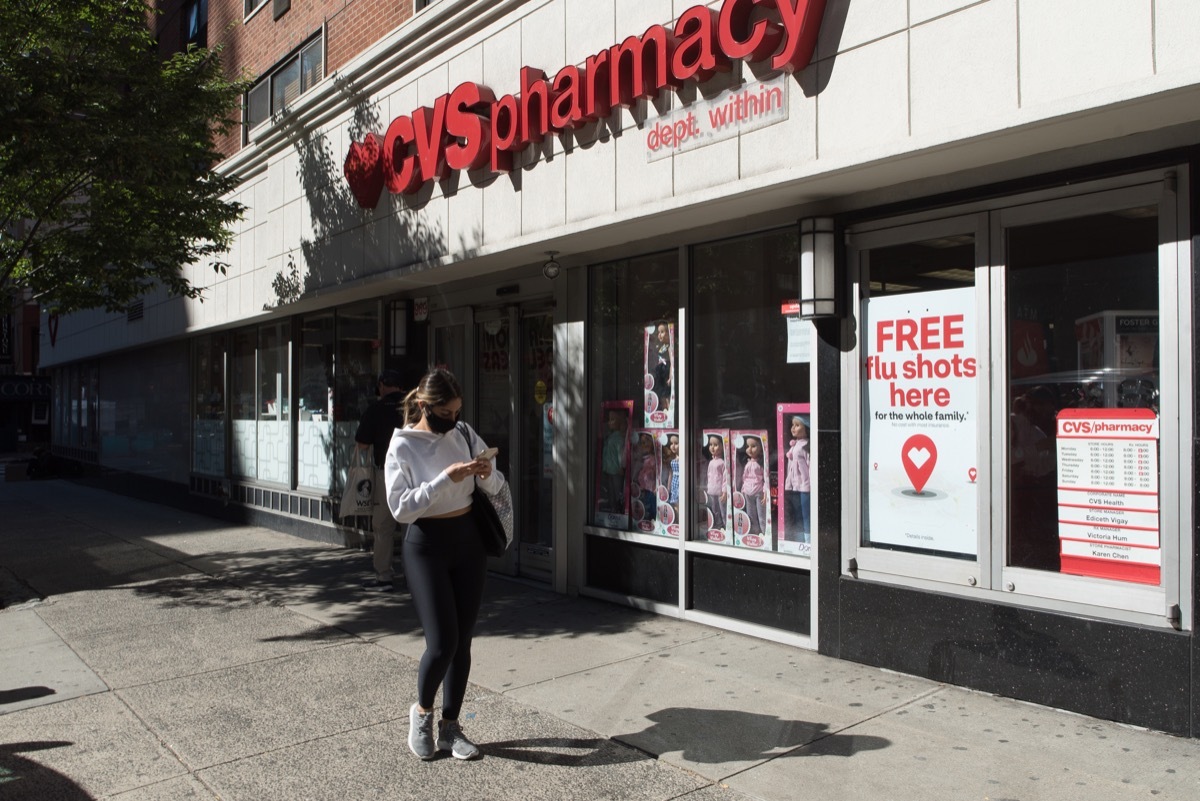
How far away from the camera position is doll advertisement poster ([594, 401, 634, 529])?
763cm

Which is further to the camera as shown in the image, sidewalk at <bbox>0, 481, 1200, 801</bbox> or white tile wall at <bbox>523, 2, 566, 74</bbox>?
white tile wall at <bbox>523, 2, 566, 74</bbox>

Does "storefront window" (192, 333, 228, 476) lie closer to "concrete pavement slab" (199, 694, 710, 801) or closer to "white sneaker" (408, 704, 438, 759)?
"concrete pavement slab" (199, 694, 710, 801)

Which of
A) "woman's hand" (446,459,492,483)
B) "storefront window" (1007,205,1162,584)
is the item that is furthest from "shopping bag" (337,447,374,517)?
"storefront window" (1007,205,1162,584)

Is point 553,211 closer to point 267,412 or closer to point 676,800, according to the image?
point 676,800

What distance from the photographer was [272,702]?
5.36 metres

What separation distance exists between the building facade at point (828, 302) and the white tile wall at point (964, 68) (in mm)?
15

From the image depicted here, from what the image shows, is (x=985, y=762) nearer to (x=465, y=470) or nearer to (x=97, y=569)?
(x=465, y=470)

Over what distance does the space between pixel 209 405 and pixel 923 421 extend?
1302cm

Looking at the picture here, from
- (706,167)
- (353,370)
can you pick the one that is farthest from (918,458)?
(353,370)

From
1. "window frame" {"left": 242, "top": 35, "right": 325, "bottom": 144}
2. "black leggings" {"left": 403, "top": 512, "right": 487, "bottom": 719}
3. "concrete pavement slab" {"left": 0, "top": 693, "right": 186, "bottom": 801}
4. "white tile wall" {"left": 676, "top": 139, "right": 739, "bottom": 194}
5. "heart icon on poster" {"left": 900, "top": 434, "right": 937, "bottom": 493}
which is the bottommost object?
"concrete pavement slab" {"left": 0, "top": 693, "right": 186, "bottom": 801}

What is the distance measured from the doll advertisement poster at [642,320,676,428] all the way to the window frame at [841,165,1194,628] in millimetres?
1712

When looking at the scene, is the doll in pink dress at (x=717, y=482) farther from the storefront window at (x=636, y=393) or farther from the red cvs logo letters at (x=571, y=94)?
the red cvs logo letters at (x=571, y=94)

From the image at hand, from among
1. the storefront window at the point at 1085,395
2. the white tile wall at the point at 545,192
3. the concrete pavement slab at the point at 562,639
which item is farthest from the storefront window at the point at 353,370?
the storefront window at the point at 1085,395

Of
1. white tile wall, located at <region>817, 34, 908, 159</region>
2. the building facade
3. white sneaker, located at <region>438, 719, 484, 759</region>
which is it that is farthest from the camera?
white tile wall, located at <region>817, 34, 908, 159</region>
